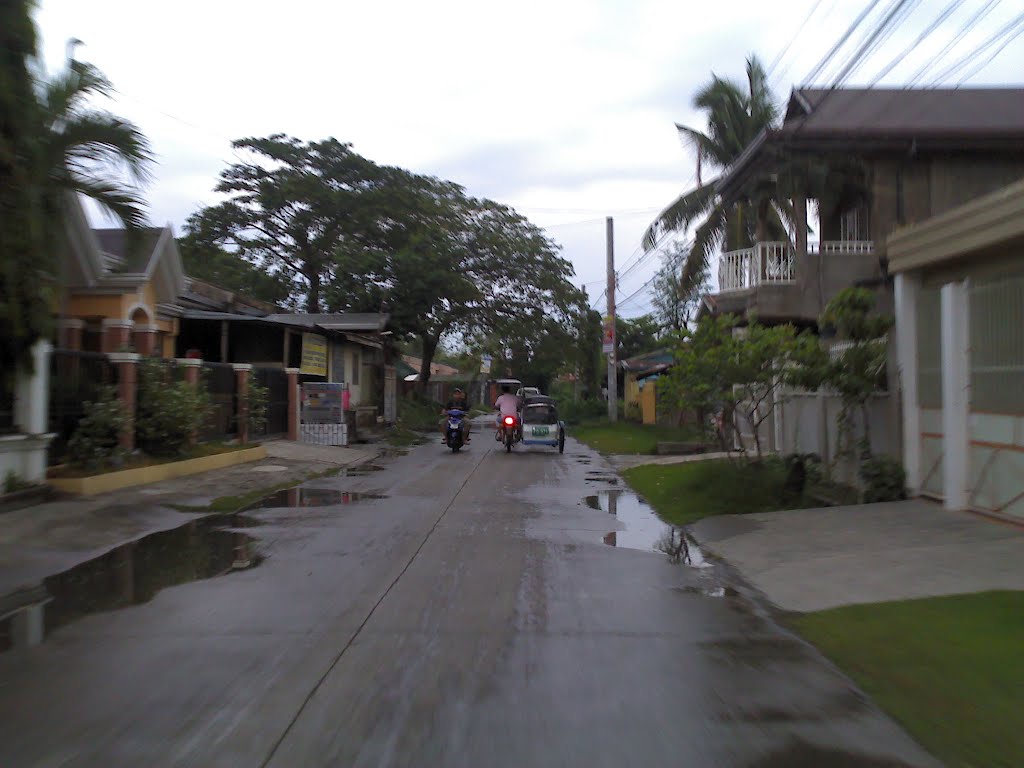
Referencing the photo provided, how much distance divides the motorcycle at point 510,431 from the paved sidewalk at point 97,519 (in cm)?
774

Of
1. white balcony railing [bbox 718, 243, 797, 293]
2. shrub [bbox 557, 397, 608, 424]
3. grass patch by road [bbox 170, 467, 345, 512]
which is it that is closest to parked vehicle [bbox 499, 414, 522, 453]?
white balcony railing [bbox 718, 243, 797, 293]

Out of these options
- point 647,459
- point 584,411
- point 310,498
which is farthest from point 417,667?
point 584,411

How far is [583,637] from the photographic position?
20.5 ft

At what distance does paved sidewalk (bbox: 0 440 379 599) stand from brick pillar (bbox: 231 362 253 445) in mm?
2769

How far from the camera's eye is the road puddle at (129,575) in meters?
6.57

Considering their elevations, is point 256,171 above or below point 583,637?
above

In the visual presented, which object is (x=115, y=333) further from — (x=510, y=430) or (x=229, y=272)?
(x=229, y=272)

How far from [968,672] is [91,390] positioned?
42.5 ft

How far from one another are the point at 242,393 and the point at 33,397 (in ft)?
26.1

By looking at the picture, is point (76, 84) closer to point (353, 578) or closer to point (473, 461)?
point (353, 578)

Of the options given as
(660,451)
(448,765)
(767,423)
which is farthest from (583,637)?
(660,451)

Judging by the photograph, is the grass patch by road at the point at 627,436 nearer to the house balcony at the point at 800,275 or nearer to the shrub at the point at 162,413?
the house balcony at the point at 800,275

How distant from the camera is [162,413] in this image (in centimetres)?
1488

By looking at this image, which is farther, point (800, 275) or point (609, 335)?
point (609, 335)
